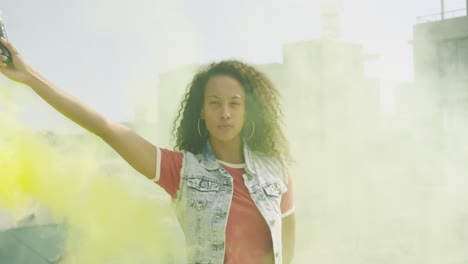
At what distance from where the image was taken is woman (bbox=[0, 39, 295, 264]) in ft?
5.98

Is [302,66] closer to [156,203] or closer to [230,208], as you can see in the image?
[156,203]

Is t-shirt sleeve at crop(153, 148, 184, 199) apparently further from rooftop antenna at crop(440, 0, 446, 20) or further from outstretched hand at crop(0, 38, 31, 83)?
rooftop antenna at crop(440, 0, 446, 20)

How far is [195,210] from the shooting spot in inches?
78.0

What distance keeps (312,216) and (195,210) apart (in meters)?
3.62

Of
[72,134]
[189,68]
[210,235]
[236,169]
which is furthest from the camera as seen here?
[189,68]

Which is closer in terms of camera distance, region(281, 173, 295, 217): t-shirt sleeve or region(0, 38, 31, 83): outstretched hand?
region(0, 38, 31, 83): outstretched hand

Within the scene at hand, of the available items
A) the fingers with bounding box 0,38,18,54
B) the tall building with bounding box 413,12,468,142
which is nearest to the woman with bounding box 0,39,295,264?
the fingers with bounding box 0,38,18,54

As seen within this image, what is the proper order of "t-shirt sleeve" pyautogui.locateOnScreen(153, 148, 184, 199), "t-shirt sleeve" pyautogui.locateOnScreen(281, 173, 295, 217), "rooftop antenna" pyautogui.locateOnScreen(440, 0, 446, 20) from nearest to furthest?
1. "t-shirt sleeve" pyautogui.locateOnScreen(153, 148, 184, 199)
2. "t-shirt sleeve" pyautogui.locateOnScreen(281, 173, 295, 217)
3. "rooftop antenna" pyautogui.locateOnScreen(440, 0, 446, 20)

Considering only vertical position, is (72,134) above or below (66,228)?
above

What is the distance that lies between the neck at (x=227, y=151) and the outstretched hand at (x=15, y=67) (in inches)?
27.3

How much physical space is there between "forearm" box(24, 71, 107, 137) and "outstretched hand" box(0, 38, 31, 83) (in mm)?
15

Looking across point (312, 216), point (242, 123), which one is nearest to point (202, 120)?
point (242, 123)

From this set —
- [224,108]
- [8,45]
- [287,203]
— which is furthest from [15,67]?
[287,203]

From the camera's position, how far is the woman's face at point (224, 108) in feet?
6.84
